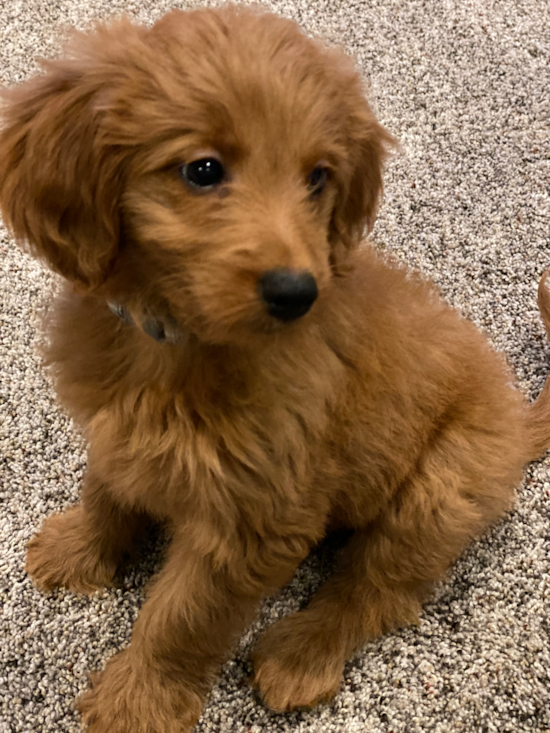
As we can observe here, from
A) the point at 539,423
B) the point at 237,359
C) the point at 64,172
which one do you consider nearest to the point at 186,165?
the point at 64,172

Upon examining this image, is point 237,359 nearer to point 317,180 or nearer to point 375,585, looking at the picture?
point 317,180

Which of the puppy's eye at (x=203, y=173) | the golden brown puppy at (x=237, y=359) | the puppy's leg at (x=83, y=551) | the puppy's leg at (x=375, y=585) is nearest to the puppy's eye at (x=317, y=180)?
the golden brown puppy at (x=237, y=359)

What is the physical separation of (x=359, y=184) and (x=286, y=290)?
1.32 feet

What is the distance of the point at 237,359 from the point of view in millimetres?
1175

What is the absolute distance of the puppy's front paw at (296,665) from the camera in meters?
1.59

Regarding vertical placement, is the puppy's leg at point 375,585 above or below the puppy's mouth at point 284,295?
below

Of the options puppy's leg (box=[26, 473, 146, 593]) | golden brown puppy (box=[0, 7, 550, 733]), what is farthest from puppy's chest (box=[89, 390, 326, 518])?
puppy's leg (box=[26, 473, 146, 593])

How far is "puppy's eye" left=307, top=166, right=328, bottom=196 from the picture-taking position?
3.61 ft

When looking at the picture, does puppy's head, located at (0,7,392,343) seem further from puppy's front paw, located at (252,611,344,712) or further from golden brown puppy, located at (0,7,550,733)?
puppy's front paw, located at (252,611,344,712)

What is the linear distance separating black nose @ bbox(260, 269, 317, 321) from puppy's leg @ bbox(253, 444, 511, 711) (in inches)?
28.1

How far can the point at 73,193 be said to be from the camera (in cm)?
102

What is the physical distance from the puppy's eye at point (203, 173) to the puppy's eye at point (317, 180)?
17 centimetres

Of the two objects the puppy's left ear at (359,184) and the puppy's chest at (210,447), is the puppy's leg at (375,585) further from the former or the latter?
the puppy's left ear at (359,184)

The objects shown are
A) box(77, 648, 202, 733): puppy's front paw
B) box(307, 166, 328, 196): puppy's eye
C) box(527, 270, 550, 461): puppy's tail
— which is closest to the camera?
box(307, 166, 328, 196): puppy's eye
